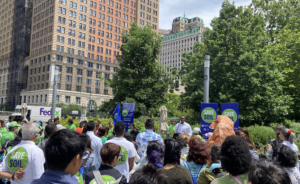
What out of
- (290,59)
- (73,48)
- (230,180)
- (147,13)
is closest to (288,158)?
(230,180)

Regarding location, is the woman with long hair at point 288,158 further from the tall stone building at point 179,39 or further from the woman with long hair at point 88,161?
the tall stone building at point 179,39

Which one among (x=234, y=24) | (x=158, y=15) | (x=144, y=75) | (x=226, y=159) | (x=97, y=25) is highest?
(x=158, y=15)

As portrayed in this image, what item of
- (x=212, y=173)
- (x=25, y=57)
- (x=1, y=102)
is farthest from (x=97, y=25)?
(x=212, y=173)

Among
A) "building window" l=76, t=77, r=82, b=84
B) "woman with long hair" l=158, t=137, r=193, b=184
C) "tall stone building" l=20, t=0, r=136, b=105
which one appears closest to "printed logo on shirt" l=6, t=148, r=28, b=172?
"woman with long hair" l=158, t=137, r=193, b=184

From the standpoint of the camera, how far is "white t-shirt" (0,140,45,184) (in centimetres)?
386

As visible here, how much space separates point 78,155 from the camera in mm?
2479

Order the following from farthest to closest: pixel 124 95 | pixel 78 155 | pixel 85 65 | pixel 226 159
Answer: pixel 85 65 < pixel 124 95 < pixel 226 159 < pixel 78 155

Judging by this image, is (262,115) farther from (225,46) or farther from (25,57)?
(25,57)

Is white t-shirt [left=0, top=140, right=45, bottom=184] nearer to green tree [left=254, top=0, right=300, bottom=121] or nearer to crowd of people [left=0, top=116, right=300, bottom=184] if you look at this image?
crowd of people [left=0, top=116, right=300, bottom=184]

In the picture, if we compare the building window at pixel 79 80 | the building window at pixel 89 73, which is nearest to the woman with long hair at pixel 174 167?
the building window at pixel 79 80

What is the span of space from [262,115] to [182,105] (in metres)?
7.00

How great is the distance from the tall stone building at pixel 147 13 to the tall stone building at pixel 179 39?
158 feet

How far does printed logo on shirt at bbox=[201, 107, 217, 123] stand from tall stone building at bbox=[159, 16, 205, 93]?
143635 mm

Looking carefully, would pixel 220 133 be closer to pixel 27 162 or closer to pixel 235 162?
pixel 235 162
